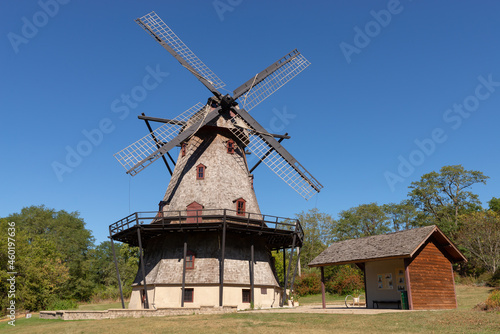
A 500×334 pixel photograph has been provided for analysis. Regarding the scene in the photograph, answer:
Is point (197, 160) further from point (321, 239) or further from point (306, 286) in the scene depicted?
point (321, 239)

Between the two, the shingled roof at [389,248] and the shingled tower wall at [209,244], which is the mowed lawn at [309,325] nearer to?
the shingled roof at [389,248]

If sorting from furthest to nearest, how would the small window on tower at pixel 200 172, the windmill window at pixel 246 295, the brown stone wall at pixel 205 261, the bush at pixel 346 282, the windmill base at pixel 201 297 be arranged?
the bush at pixel 346 282, the small window on tower at pixel 200 172, the windmill window at pixel 246 295, the brown stone wall at pixel 205 261, the windmill base at pixel 201 297

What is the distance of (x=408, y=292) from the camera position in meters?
19.4

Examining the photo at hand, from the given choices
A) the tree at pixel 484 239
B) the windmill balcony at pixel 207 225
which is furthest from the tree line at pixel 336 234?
the windmill balcony at pixel 207 225

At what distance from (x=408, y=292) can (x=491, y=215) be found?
28786mm

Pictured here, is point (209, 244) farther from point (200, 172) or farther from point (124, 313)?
point (124, 313)

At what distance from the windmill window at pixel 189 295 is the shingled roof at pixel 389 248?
A: 25.4 ft

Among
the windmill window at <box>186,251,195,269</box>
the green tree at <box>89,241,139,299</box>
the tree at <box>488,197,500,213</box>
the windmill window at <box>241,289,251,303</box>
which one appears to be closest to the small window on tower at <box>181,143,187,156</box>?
the windmill window at <box>186,251,195,269</box>

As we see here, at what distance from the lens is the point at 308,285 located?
41.9 metres

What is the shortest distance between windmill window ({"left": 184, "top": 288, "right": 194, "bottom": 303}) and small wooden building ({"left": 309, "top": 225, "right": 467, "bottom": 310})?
7.78m

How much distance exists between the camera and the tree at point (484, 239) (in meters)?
39.1

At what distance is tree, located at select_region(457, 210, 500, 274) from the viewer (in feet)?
128

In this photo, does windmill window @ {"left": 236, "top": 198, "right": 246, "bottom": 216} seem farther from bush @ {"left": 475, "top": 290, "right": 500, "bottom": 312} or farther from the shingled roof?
bush @ {"left": 475, "top": 290, "right": 500, "bottom": 312}

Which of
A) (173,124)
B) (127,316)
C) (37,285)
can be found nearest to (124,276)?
(37,285)
